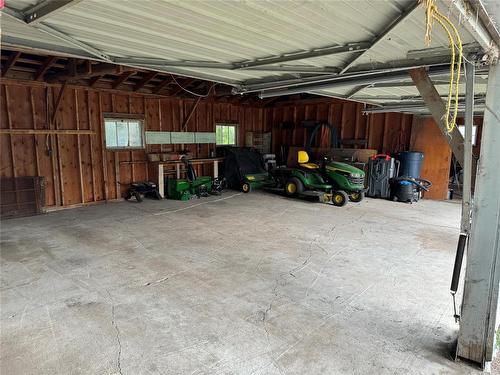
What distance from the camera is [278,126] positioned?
1030cm

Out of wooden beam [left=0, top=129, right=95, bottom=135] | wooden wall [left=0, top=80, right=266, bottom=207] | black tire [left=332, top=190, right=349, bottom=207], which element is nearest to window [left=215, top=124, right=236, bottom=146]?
wooden wall [left=0, top=80, right=266, bottom=207]

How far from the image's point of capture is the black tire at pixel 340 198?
655cm

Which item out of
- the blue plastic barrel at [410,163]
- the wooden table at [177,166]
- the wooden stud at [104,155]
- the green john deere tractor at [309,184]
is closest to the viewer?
the wooden stud at [104,155]

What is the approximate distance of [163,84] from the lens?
7059mm

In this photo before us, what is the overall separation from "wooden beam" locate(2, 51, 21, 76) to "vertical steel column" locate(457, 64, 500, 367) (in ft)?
18.9

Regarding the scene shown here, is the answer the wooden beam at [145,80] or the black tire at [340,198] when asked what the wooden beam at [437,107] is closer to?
the black tire at [340,198]

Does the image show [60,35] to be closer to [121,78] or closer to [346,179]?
[121,78]

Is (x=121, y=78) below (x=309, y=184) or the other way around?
the other way around

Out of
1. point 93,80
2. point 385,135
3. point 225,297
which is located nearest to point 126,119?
point 93,80

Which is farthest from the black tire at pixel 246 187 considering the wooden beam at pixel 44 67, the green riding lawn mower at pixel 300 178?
the wooden beam at pixel 44 67

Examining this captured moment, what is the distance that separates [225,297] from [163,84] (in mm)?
5645

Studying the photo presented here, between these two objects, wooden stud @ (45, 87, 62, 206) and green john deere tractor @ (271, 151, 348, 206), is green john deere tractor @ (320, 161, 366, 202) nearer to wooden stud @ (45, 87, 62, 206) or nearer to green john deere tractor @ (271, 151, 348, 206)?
green john deere tractor @ (271, 151, 348, 206)

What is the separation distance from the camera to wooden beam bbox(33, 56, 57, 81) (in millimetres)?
5070

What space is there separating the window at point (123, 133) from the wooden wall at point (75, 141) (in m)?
0.18
